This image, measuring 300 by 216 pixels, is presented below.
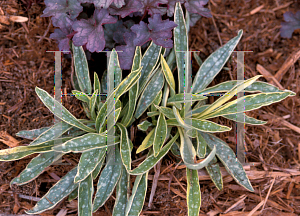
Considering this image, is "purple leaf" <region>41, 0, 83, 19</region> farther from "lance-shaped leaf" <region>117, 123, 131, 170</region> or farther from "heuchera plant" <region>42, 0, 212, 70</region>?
"lance-shaped leaf" <region>117, 123, 131, 170</region>

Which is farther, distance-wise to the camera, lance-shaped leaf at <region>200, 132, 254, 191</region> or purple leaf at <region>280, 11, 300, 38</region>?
purple leaf at <region>280, 11, 300, 38</region>

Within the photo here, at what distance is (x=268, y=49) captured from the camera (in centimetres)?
155

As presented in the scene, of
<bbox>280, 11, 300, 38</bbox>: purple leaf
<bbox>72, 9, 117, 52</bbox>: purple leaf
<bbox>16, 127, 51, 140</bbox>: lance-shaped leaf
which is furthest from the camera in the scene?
<bbox>280, 11, 300, 38</bbox>: purple leaf

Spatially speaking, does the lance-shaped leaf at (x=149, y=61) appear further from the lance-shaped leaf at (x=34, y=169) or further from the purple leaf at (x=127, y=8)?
the lance-shaped leaf at (x=34, y=169)

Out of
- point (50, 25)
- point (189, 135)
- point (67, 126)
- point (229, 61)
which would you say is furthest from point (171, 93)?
point (50, 25)

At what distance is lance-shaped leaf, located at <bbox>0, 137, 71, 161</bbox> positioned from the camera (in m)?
1.20

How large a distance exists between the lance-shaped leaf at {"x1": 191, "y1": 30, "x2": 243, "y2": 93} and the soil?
11 centimetres

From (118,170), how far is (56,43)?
79 centimetres


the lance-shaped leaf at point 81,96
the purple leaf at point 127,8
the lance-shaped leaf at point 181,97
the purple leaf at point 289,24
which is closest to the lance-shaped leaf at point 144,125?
the lance-shaped leaf at point 181,97

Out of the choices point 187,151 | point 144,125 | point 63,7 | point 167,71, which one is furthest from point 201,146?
point 63,7

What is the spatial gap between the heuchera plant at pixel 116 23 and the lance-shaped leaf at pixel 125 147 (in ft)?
1.05

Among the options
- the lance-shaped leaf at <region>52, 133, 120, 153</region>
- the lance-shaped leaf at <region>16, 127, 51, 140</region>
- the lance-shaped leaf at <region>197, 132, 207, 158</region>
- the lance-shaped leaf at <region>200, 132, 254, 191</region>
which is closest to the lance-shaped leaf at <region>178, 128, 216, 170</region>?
the lance-shaped leaf at <region>197, 132, 207, 158</region>

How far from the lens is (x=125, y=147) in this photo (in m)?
1.23

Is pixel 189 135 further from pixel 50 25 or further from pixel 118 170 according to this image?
pixel 50 25
